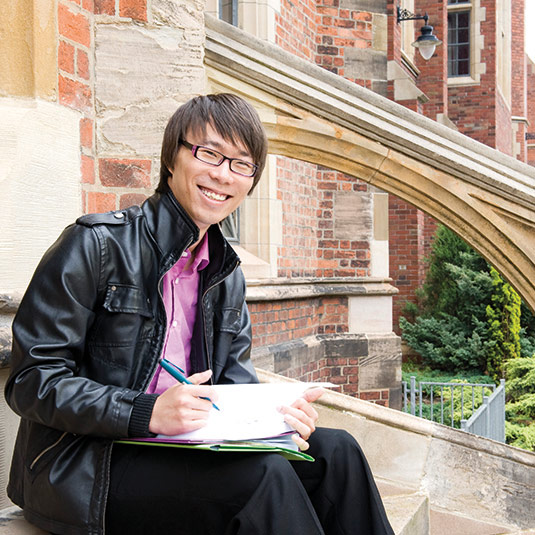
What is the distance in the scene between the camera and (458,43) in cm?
1795

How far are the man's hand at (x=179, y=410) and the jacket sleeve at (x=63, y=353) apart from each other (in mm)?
63

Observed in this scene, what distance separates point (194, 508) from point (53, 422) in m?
0.34

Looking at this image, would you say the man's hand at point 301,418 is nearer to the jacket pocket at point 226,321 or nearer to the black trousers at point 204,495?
the black trousers at point 204,495

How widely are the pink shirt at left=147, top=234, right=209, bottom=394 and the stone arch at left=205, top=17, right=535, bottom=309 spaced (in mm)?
1627

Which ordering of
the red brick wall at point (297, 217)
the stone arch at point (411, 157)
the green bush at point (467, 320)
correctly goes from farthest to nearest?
the green bush at point (467, 320), the red brick wall at point (297, 217), the stone arch at point (411, 157)

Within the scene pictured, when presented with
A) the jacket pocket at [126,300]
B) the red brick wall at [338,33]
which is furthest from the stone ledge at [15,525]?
the red brick wall at [338,33]

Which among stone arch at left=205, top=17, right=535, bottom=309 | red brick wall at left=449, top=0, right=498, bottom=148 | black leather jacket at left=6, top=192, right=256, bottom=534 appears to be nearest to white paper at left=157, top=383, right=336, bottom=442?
black leather jacket at left=6, top=192, right=256, bottom=534

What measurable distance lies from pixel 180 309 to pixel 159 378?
0.19m

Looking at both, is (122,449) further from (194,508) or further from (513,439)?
(513,439)

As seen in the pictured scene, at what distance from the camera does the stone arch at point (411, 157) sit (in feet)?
11.3

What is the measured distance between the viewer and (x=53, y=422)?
59.6 inches

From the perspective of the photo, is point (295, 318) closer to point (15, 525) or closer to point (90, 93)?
point (90, 93)

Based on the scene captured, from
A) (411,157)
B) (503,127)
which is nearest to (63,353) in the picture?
(411,157)

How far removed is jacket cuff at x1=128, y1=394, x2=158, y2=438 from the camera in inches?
59.6
